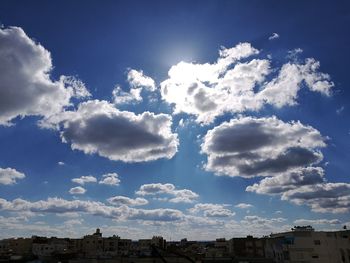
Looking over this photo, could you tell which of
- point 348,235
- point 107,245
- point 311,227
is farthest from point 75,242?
point 348,235

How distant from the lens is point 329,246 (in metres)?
107

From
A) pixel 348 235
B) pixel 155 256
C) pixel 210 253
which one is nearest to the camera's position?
pixel 155 256

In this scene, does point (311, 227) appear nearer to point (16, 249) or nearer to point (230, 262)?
point (230, 262)

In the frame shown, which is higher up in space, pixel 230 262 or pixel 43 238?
pixel 43 238

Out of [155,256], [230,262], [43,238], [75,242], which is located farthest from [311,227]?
[43,238]

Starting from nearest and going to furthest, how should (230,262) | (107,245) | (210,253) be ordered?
(230,262)
(210,253)
(107,245)

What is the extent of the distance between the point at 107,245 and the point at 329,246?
9142cm

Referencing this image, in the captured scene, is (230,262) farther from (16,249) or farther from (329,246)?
(16,249)

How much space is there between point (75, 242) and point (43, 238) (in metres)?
21.9

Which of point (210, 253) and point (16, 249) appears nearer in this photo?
point (210, 253)

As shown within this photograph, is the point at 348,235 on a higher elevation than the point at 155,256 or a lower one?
higher

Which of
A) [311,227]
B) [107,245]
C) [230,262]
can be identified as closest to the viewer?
[230,262]

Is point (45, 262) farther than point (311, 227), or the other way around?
point (311, 227)

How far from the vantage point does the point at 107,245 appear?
164 m
